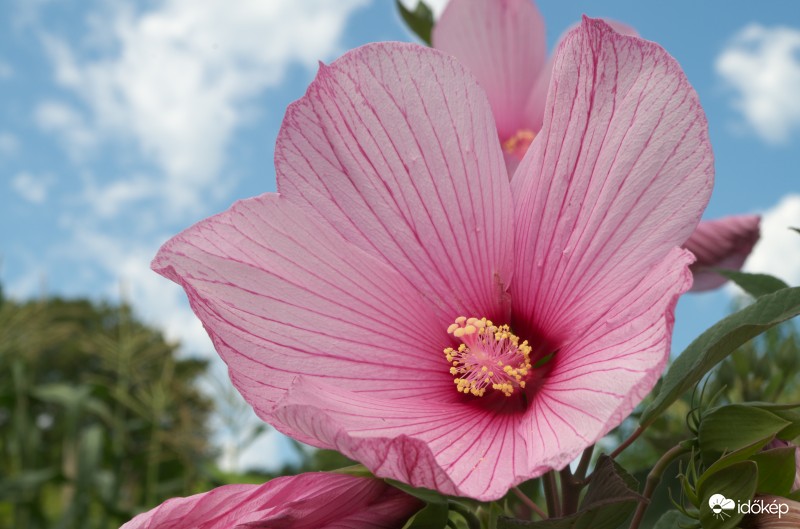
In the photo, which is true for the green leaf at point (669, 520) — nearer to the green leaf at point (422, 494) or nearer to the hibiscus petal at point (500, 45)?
the green leaf at point (422, 494)

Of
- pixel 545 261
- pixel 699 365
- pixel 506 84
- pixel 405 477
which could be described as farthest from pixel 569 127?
pixel 506 84

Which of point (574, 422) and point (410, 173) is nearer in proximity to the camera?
point (574, 422)

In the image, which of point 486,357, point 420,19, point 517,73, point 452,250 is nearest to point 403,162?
point 452,250

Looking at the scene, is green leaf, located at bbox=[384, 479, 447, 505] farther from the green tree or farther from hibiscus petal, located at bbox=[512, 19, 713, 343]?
the green tree

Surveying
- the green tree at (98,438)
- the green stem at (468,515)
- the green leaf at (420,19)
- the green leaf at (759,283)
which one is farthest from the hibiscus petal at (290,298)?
the green tree at (98,438)

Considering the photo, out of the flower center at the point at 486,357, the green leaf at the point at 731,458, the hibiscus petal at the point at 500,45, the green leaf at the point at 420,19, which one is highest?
the green leaf at the point at 420,19

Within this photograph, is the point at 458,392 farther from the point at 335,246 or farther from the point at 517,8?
the point at 517,8
